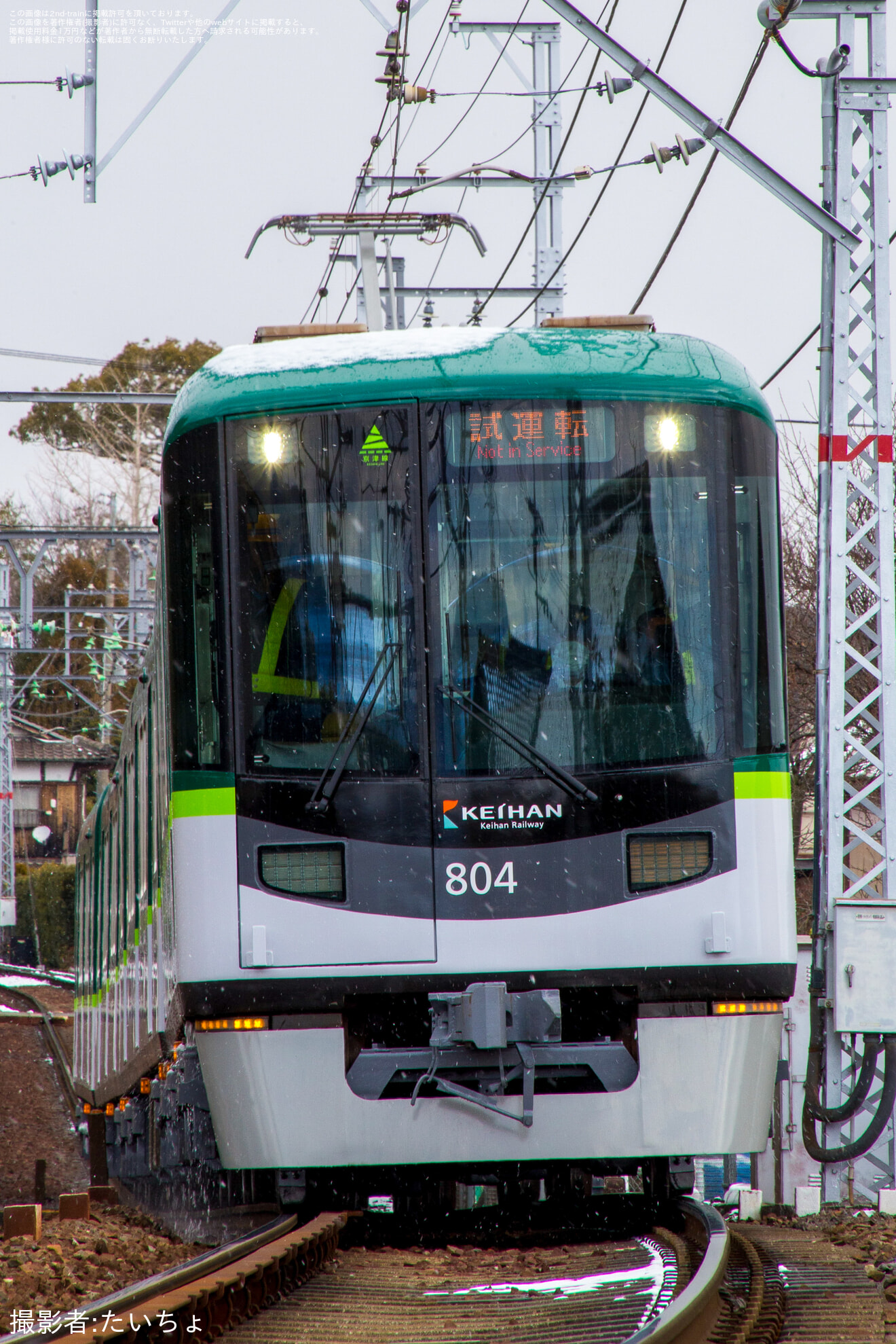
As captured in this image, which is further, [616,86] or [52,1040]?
[52,1040]

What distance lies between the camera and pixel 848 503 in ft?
29.3

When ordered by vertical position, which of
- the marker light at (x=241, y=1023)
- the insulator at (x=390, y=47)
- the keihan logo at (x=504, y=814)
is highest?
the insulator at (x=390, y=47)

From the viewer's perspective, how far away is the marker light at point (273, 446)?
651cm

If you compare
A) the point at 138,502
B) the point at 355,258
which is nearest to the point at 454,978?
the point at 355,258

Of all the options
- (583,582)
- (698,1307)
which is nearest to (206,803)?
(583,582)

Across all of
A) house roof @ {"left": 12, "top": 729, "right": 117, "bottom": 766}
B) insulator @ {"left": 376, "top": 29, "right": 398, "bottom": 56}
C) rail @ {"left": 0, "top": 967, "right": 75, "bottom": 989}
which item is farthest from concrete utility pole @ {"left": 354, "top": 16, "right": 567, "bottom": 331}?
house roof @ {"left": 12, "top": 729, "right": 117, "bottom": 766}

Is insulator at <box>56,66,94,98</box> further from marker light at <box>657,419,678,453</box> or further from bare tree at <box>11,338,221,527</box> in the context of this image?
bare tree at <box>11,338,221,527</box>

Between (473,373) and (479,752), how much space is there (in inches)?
58.4

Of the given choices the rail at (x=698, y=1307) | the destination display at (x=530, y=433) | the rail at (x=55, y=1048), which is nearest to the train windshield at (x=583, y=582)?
the destination display at (x=530, y=433)

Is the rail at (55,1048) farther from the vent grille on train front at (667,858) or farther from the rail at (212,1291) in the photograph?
the vent grille on train front at (667,858)

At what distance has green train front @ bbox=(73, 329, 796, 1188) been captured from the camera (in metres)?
6.21

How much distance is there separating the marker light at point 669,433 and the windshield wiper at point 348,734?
127 cm

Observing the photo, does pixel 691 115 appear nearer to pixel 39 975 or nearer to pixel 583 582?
pixel 583 582

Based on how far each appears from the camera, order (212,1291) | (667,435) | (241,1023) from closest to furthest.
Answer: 1. (212,1291)
2. (241,1023)
3. (667,435)
